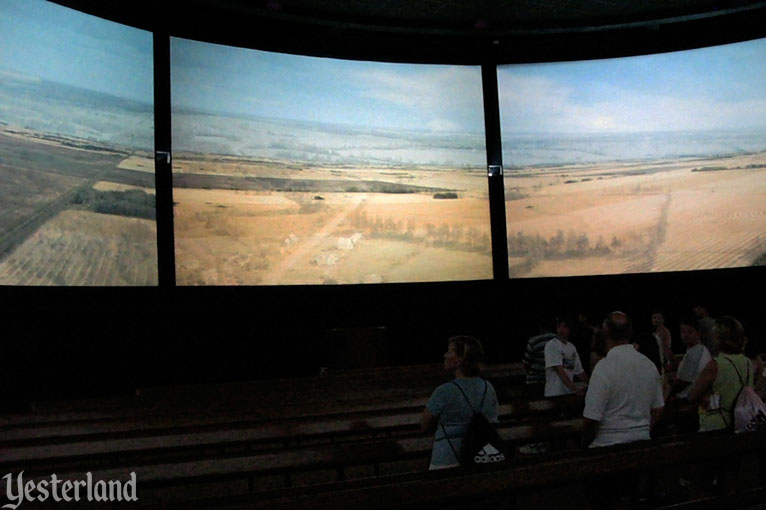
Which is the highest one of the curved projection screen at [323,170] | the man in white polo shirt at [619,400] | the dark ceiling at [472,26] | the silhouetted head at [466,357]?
the dark ceiling at [472,26]

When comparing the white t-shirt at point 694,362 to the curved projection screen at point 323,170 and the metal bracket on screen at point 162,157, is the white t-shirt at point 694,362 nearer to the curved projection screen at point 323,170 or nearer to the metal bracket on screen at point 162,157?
the curved projection screen at point 323,170

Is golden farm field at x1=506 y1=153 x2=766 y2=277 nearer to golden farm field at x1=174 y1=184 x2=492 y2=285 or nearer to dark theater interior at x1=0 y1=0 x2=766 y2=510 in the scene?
dark theater interior at x1=0 y1=0 x2=766 y2=510

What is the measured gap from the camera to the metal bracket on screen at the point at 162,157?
952 cm

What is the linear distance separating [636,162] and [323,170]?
15.4 feet

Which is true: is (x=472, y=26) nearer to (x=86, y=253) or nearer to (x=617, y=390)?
(x=86, y=253)

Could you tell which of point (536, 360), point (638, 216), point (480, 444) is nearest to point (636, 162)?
point (638, 216)

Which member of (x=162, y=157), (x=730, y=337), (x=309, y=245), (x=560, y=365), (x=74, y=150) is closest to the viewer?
(x=730, y=337)

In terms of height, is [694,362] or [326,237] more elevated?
[326,237]

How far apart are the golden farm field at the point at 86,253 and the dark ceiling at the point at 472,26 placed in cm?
277

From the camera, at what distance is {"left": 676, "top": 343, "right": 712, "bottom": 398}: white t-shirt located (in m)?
5.16

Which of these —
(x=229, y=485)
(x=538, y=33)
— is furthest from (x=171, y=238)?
(x=538, y=33)

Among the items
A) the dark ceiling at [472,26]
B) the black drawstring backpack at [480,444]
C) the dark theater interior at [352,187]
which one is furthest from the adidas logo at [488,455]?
the dark ceiling at [472,26]

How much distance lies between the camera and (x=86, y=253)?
8633 millimetres

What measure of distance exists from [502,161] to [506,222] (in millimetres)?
920
